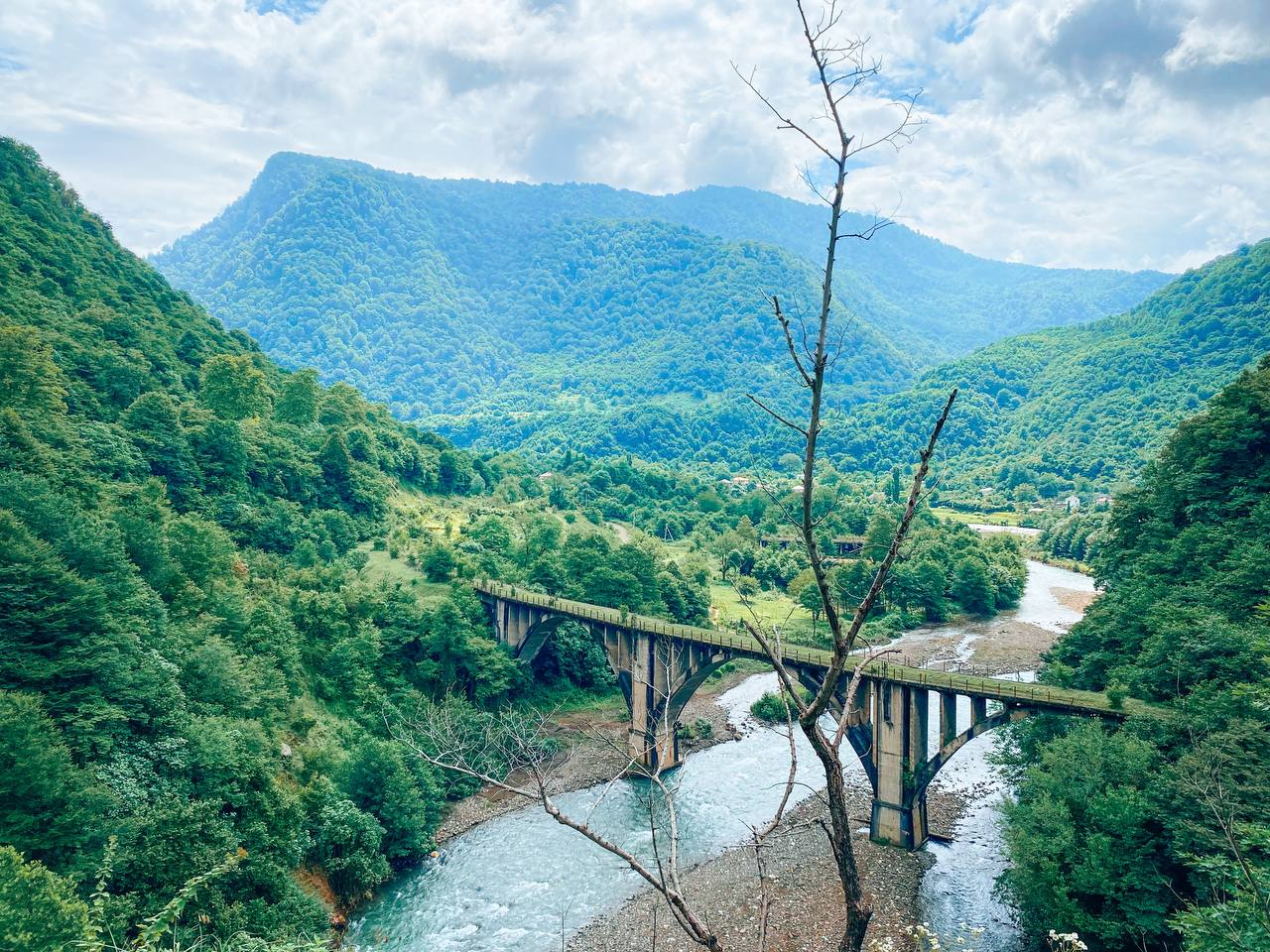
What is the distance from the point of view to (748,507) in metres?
103

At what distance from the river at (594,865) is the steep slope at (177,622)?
7.44 feet

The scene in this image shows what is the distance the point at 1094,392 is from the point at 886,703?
430ft

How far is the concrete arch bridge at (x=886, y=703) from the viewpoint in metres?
31.8

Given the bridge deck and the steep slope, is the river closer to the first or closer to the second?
the steep slope

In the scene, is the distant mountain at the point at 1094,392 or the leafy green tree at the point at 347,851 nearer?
the leafy green tree at the point at 347,851

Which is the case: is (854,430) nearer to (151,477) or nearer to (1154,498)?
(1154,498)

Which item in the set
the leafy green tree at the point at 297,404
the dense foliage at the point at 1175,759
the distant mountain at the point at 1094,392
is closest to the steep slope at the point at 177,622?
the leafy green tree at the point at 297,404

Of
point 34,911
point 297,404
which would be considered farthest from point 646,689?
point 297,404

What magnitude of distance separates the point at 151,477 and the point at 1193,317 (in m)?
162

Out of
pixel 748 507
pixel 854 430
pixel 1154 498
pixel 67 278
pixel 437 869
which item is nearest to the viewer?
pixel 437 869

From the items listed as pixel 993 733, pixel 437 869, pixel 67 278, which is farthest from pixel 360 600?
pixel 993 733

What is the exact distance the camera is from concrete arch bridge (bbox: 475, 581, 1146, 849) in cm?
3180

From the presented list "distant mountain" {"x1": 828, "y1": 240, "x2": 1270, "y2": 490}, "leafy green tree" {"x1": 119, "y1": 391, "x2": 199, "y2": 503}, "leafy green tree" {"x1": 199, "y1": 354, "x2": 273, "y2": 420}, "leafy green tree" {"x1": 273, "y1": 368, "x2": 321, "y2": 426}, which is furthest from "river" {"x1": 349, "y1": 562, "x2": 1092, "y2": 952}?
"distant mountain" {"x1": 828, "y1": 240, "x2": 1270, "y2": 490}

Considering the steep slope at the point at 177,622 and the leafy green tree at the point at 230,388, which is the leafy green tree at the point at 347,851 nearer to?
the steep slope at the point at 177,622
